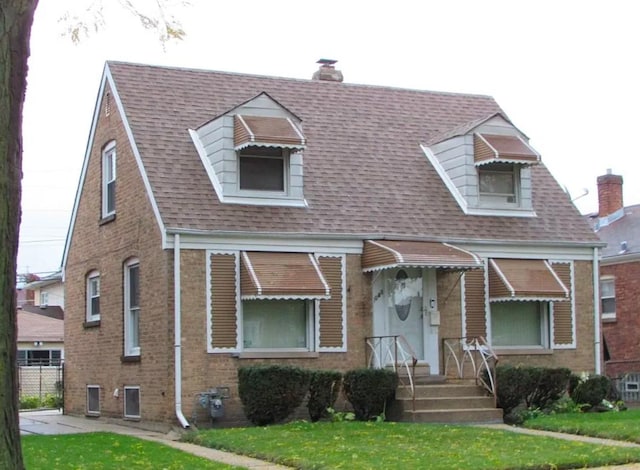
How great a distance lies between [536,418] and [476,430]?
95.1 inches

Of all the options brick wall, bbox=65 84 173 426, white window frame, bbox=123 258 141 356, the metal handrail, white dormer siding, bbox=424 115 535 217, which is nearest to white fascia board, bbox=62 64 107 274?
brick wall, bbox=65 84 173 426

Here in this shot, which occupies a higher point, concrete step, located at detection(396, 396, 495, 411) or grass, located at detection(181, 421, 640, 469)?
concrete step, located at detection(396, 396, 495, 411)

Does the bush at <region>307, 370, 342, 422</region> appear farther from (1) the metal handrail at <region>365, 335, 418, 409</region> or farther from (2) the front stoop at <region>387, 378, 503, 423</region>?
(1) the metal handrail at <region>365, 335, 418, 409</region>

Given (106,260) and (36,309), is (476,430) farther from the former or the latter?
(36,309)

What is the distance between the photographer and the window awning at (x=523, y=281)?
2091 cm

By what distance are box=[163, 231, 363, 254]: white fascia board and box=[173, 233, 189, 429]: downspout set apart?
197mm

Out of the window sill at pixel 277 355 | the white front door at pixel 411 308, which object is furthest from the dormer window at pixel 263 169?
the window sill at pixel 277 355

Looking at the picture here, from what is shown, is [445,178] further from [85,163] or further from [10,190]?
[10,190]

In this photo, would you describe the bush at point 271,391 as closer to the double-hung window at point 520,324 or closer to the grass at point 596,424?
the grass at point 596,424

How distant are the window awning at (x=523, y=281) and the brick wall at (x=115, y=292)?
6648 millimetres

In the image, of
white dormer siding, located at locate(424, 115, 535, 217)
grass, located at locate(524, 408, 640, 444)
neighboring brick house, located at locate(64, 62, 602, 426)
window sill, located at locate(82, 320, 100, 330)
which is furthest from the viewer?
window sill, located at locate(82, 320, 100, 330)

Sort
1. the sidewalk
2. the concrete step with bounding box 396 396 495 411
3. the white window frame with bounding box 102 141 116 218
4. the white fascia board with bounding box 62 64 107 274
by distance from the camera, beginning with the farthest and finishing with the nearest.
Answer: the white fascia board with bounding box 62 64 107 274
the white window frame with bounding box 102 141 116 218
the concrete step with bounding box 396 396 495 411
the sidewalk

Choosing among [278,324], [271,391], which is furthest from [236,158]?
[271,391]

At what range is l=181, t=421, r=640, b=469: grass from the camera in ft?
43.0
